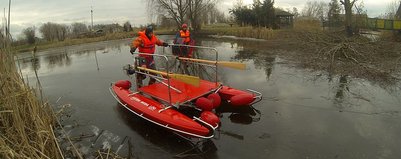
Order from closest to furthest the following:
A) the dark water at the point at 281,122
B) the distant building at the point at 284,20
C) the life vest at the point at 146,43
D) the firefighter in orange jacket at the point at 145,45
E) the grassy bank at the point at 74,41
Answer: the dark water at the point at 281,122 < the firefighter in orange jacket at the point at 145,45 < the life vest at the point at 146,43 < the grassy bank at the point at 74,41 < the distant building at the point at 284,20

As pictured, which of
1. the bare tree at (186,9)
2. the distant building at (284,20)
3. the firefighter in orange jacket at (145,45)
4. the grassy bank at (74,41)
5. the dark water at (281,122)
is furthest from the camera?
the bare tree at (186,9)

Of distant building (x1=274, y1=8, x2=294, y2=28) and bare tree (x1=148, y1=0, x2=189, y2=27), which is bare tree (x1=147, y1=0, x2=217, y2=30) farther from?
distant building (x1=274, y1=8, x2=294, y2=28)

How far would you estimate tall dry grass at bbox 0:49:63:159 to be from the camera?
12.3ft

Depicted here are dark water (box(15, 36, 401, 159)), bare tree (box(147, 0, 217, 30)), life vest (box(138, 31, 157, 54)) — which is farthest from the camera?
bare tree (box(147, 0, 217, 30))

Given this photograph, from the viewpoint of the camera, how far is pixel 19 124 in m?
3.78

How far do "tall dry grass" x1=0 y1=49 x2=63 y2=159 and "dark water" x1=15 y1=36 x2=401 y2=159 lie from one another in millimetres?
849

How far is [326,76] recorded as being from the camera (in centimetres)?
953

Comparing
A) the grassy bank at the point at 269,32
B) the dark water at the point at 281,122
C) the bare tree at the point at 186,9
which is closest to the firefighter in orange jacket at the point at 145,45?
the dark water at the point at 281,122

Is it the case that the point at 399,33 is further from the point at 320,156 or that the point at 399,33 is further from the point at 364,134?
the point at 320,156

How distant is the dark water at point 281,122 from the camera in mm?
5055

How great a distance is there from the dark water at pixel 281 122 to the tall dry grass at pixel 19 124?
0.85 metres

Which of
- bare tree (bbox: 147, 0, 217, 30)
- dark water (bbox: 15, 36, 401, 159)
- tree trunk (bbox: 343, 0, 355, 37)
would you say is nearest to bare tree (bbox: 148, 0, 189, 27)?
bare tree (bbox: 147, 0, 217, 30)

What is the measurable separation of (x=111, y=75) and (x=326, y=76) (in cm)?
732

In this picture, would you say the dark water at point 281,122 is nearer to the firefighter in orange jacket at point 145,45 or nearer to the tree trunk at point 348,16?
the firefighter in orange jacket at point 145,45
